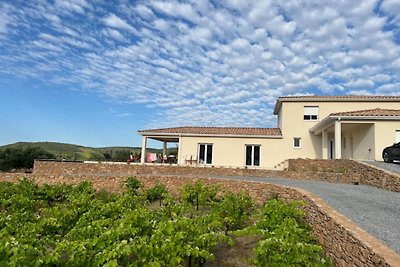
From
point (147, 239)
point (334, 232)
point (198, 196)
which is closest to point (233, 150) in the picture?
point (198, 196)

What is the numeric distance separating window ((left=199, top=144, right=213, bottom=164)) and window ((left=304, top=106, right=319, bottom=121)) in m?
7.78

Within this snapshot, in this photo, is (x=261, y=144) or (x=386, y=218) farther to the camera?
(x=261, y=144)

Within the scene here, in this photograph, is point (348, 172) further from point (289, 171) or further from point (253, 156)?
point (253, 156)

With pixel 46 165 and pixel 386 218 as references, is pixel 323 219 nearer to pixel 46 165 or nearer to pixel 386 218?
pixel 386 218

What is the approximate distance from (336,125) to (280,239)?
→ 14.2m

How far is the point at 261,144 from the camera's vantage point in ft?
74.4

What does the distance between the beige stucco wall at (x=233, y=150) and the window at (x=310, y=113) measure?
283 centimetres

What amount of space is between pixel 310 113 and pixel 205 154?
346 inches

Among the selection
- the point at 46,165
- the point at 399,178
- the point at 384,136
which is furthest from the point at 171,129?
the point at 399,178

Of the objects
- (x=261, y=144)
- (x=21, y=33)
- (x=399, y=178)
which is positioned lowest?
(x=399, y=178)

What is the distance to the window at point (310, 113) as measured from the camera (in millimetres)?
22562

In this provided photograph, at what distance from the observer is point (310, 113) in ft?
74.4

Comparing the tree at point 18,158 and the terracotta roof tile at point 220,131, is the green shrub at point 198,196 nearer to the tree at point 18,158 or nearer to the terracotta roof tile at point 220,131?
the terracotta roof tile at point 220,131

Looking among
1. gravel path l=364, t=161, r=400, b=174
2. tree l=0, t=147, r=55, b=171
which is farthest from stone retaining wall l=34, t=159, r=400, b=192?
tree l=0, t=147, r=55, b=171
